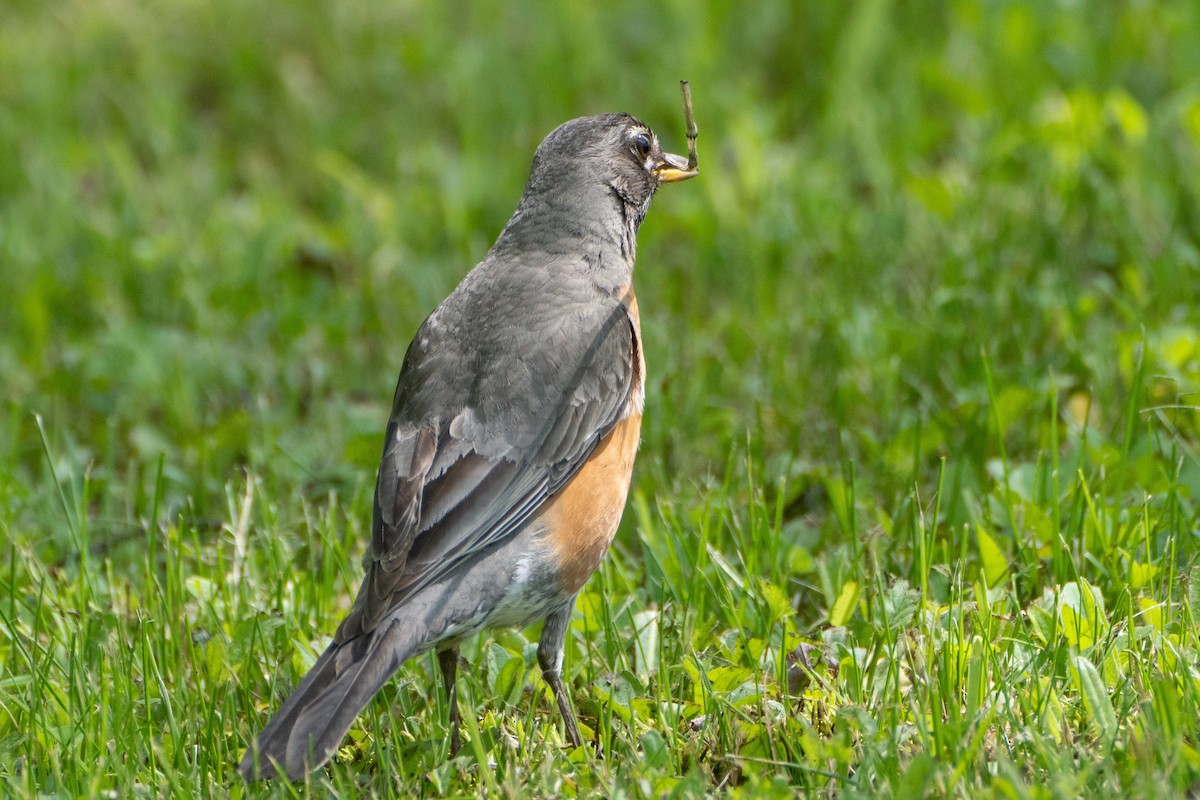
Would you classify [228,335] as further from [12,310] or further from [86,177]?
[86,177]

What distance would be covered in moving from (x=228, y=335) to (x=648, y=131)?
8.13 feet

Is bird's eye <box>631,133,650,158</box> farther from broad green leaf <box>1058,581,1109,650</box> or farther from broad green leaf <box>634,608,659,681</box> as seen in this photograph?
broad green leaf <box>1058,581,1109,650</box>

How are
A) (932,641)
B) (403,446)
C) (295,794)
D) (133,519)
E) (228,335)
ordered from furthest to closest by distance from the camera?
(228,335), (133,519), (403,446), (932,641), (295,794)

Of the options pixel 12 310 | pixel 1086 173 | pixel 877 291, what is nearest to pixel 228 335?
pixel 12 310

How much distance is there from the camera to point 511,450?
3.77 metres

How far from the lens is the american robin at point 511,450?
3.39 m

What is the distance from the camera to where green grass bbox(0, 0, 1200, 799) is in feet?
11.2

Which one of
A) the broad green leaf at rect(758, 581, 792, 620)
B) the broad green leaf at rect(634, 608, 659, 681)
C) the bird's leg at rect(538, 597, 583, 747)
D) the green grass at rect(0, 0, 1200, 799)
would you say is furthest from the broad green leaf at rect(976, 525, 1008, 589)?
the bird's leg at rect(538, 597, 583, 747)

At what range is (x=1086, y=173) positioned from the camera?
19.8 ft

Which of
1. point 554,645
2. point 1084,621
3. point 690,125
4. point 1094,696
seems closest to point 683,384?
point 690,125

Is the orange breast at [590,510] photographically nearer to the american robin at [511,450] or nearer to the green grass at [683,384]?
the american robin at [511,450]

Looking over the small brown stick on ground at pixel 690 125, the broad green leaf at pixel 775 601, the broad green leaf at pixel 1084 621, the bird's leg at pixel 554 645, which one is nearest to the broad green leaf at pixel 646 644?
the bird's leg at pixel 554 645

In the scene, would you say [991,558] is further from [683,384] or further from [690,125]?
[683,384]

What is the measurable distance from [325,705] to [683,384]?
238cm
